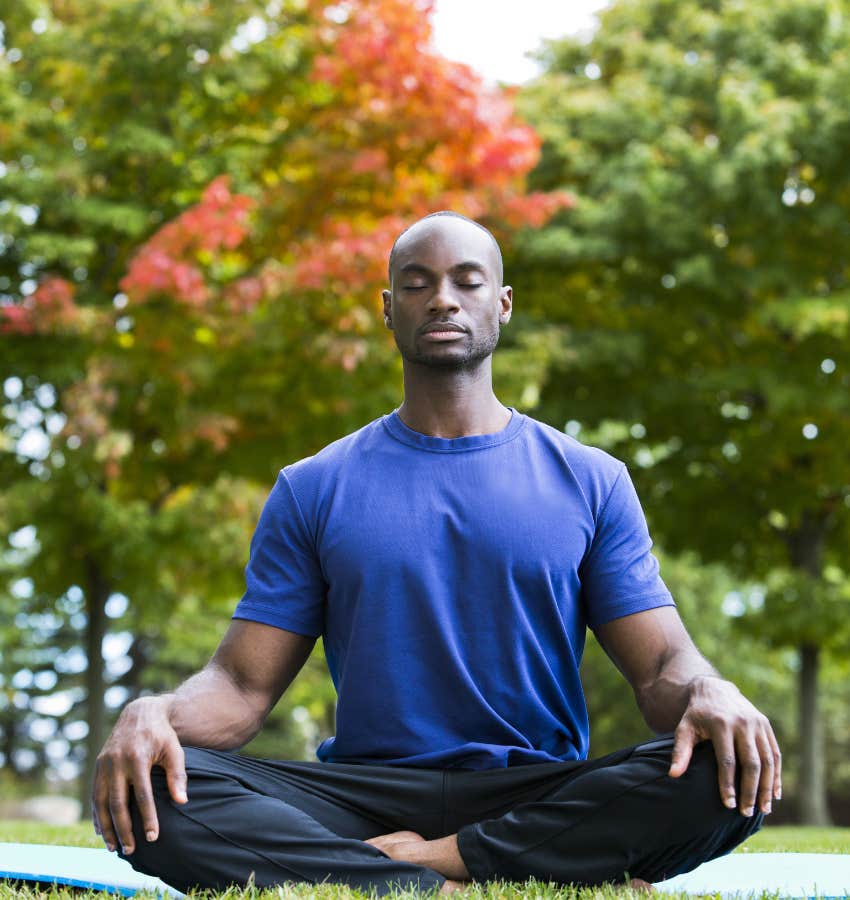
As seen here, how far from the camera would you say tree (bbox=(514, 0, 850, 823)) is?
11898mm

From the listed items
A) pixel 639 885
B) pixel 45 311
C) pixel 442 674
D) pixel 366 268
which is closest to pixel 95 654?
pixel 45 311

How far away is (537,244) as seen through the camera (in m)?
12.6

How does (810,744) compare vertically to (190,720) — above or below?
below

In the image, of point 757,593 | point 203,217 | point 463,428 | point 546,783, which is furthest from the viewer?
point 757,593

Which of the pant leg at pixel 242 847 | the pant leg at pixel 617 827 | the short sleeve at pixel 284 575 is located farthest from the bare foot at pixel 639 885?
the short sleeve at pixel 284 575

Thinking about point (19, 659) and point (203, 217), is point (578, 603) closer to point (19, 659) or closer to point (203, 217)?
point (203, 217)

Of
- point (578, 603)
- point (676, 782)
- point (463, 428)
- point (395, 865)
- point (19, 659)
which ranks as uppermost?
point (463, 428)

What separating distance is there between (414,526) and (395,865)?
908 millimetres

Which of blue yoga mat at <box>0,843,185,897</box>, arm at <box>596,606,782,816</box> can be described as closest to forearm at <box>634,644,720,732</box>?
arm at <box>596,606,782,816</box>

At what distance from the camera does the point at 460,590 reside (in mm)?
3631

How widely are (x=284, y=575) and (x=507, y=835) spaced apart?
971 mm

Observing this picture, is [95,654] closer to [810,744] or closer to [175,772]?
[810,744]

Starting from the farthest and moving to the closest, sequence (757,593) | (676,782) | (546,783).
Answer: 1. (757,593)
2. (546,783)
3. (676,782)

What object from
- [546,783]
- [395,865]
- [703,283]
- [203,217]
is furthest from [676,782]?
[703,283]
